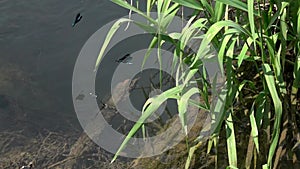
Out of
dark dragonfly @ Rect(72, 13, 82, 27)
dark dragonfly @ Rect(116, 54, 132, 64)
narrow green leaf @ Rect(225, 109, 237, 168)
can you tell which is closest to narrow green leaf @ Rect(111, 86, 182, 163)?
narrow green leaf @ Rect(225, 109, 237, 168)

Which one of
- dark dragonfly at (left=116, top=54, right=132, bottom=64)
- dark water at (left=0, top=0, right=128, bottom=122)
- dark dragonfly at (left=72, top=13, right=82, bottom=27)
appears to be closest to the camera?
dark dragonfly at (left=116, top=54, right=132, bottom=64)

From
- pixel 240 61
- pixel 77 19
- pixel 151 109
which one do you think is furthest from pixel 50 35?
pixel 240 61

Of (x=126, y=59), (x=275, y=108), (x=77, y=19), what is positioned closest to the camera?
(x=275, y=108)

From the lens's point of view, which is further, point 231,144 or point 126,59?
point 126,59

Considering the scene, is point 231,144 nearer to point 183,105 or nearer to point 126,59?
point 183,105

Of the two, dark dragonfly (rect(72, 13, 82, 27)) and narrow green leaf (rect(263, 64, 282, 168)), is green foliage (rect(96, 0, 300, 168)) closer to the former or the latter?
narrow green leaf (rect(263, 64, 282, 168))

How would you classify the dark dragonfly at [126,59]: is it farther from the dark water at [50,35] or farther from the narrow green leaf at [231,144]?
the narrow green leaf at [231,144]

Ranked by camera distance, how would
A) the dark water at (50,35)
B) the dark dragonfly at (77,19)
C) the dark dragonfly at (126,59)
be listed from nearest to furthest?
the dark dragonfly at (126,59) → the dark water at (50,35) → the dark dragonfly at (77,19)

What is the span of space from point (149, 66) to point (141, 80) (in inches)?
3.0

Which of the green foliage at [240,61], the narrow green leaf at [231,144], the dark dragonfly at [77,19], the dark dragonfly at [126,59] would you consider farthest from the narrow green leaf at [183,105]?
the dark dragonfly at [77,19]

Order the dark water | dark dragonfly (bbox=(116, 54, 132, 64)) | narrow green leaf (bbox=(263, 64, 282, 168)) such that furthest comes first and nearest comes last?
the dark water
dark dragonfly (bbox=(116, 54, 132, 64))
narrow green leaf (bbox=(263, 64, 282, 168))

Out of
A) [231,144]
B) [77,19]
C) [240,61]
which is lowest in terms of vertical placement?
[231,144]

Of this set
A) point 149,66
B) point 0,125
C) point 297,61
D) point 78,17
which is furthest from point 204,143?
point 78,17

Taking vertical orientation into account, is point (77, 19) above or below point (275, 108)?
above
